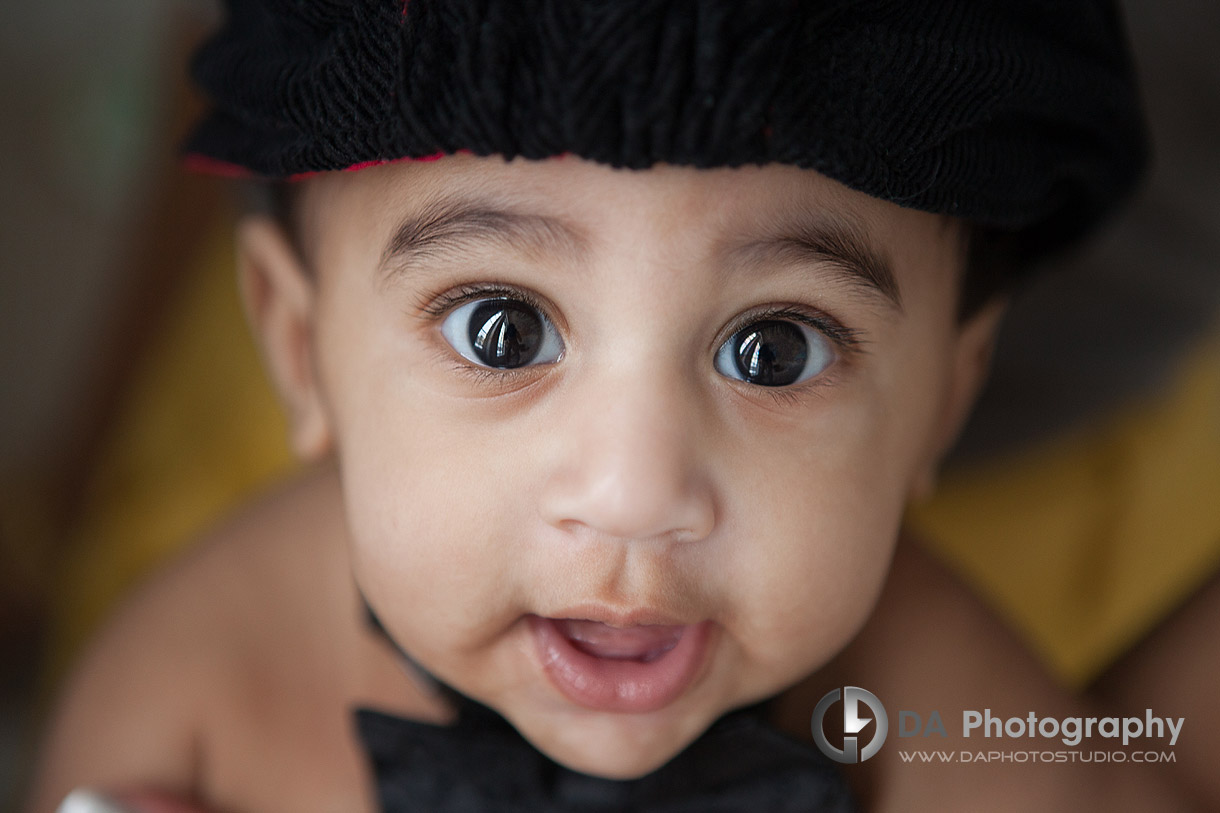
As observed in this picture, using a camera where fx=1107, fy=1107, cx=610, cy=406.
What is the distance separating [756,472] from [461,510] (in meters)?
0.21

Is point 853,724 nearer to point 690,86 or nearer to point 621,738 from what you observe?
point 621,738

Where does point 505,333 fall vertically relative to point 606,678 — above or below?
above

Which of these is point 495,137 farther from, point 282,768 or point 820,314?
point 282,768

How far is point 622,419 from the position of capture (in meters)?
0.73

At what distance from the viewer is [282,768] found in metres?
1.13

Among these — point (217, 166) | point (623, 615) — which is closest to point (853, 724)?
point (623, 615)

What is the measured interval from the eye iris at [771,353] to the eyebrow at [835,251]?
2.4 inches

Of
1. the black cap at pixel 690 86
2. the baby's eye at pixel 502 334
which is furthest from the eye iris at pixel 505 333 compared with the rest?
the black cap at pixel 690 86

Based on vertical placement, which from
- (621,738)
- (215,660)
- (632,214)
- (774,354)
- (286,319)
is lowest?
(215,660)

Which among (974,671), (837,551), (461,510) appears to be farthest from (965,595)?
(461,510)

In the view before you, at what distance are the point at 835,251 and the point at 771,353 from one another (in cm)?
9

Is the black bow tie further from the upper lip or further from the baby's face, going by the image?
the upper lip

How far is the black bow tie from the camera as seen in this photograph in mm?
955

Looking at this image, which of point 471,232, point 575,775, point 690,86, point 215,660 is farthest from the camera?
point 215,660
